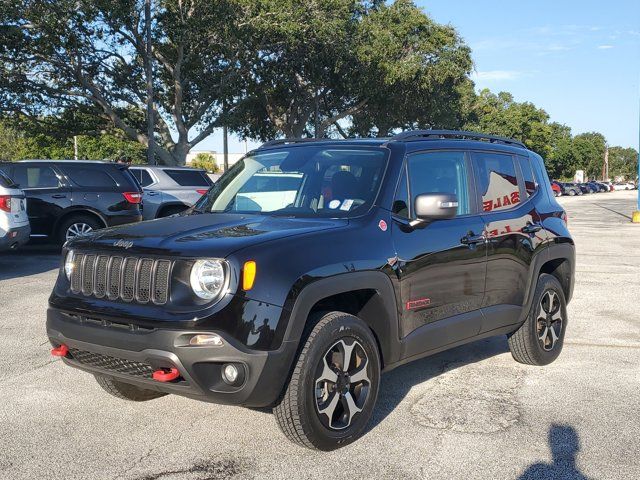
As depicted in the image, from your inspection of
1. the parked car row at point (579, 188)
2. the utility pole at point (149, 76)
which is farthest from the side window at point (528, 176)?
the parked car row at point (579, 188)

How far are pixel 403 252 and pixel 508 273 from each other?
1.31 meters

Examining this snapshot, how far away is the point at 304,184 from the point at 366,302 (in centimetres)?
103

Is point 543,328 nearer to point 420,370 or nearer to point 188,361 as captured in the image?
point 420,370

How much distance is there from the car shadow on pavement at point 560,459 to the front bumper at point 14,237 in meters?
8.09

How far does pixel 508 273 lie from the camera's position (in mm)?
5316

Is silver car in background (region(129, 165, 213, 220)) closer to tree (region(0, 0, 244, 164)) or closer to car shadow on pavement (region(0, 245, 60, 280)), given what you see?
car shadow on pavement (region(0, 245, 60, 280))

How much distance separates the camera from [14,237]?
1002 cm

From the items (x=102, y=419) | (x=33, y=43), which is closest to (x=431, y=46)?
(x=33, y=43)

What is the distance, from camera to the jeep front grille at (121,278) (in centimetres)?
374

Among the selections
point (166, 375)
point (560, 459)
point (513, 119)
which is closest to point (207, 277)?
→ point (166, 375)

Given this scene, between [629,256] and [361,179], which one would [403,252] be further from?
[629,256]

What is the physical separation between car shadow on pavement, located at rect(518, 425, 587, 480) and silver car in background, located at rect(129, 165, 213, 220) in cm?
1131

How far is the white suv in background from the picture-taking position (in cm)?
986

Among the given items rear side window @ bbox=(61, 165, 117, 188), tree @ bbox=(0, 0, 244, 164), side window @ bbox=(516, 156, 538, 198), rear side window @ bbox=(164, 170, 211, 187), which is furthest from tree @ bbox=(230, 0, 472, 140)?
side window @ bbox=(516, 156, 538, 198)
